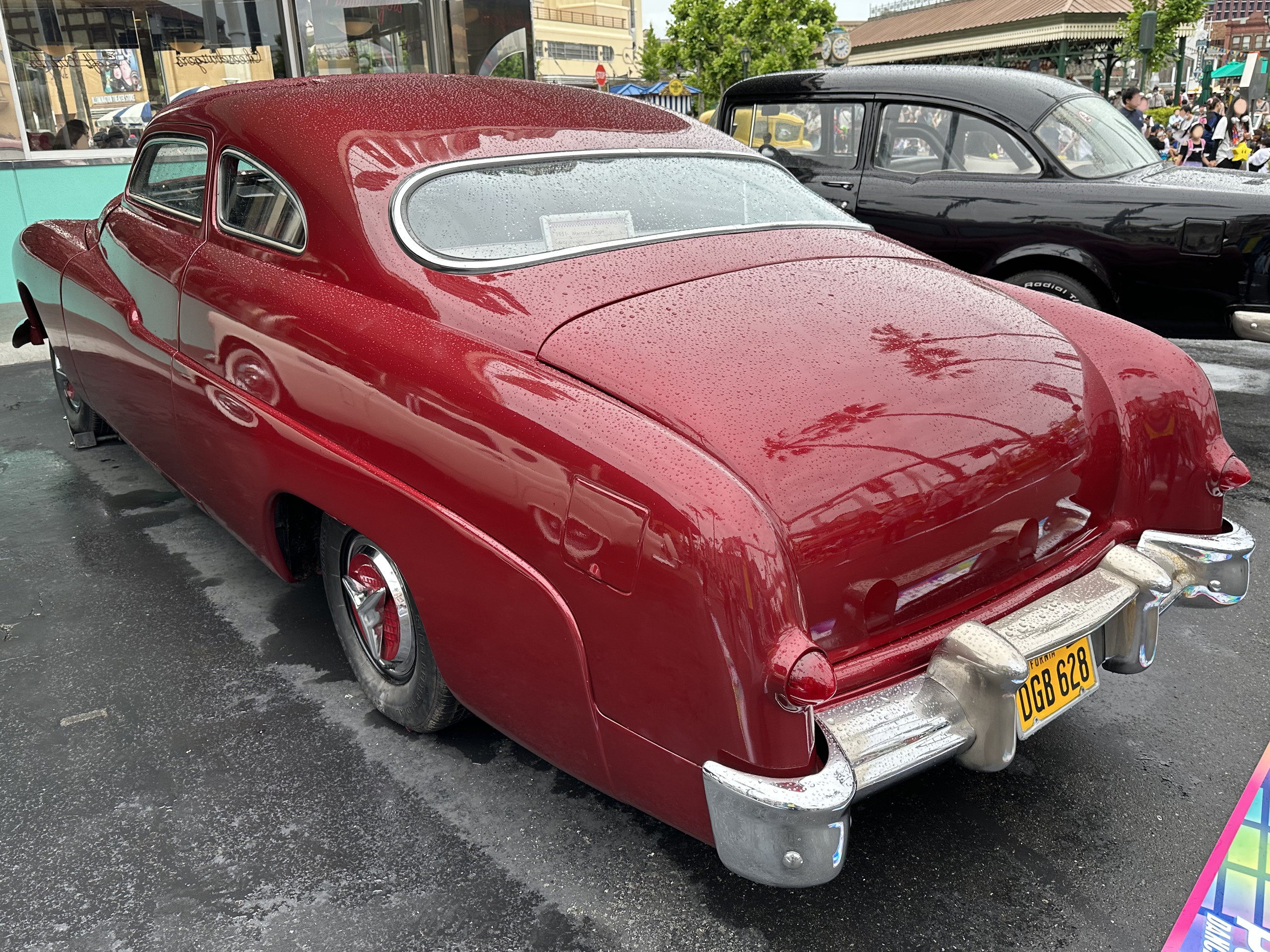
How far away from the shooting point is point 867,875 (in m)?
2.15

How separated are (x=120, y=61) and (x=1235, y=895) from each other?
9823 mm

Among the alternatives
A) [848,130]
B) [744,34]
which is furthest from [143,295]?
[744,34]

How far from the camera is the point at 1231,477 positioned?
2533 millimetres

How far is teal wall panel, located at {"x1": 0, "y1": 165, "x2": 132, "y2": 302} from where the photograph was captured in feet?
24.8

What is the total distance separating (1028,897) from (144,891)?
1.89 metres

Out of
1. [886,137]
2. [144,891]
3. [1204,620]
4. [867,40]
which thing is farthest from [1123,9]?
[144,891]

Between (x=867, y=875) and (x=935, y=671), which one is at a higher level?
(x=935, y=671)

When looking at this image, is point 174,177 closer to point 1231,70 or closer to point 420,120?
point 420,120

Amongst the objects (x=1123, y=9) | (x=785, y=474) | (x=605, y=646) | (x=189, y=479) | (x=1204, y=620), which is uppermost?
(x=1123, y=9)

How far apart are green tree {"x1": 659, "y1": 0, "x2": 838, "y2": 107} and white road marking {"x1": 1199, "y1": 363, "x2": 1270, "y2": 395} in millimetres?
37595

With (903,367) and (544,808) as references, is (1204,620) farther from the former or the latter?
(544,808)

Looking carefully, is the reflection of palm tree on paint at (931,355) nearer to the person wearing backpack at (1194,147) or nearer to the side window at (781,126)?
the side window at (781,126)

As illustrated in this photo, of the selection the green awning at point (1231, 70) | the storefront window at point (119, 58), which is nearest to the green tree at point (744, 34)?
the green awning at point (1231, 70)

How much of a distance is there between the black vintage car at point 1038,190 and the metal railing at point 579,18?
75574 millimetres
